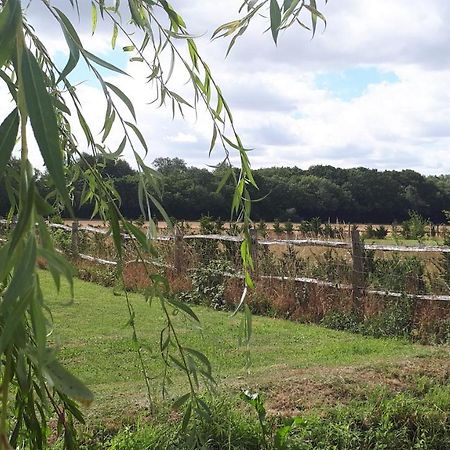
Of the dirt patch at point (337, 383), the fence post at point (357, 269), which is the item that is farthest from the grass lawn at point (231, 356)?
the fence post at point (357, 269)

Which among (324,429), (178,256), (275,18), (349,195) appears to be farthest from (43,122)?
(349,195)

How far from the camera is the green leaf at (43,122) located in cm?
61

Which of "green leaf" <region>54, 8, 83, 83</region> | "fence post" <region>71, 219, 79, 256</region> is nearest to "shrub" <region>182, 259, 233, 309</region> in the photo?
"fence post" <region>71, 219, 79, 256</region>

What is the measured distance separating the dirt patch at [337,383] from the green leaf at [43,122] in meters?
3.58

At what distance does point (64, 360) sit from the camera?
273 inches

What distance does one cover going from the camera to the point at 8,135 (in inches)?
26.8

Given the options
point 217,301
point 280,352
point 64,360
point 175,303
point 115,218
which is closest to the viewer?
point 115,218

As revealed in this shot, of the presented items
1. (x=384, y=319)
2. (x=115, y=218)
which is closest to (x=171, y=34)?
(x=115, y=218)

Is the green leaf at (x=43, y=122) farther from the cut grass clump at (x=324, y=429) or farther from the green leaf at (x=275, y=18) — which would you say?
the cut grass clump at (x=324, y=429)

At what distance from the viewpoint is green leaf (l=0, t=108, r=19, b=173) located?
66 centimetres

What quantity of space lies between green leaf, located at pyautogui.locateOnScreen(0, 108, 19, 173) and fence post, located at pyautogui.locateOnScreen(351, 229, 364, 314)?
8.83 m

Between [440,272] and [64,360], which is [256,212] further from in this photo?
[64,360]

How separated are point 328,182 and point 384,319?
26.8 m

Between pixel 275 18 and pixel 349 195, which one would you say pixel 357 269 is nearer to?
pixel 275 18
